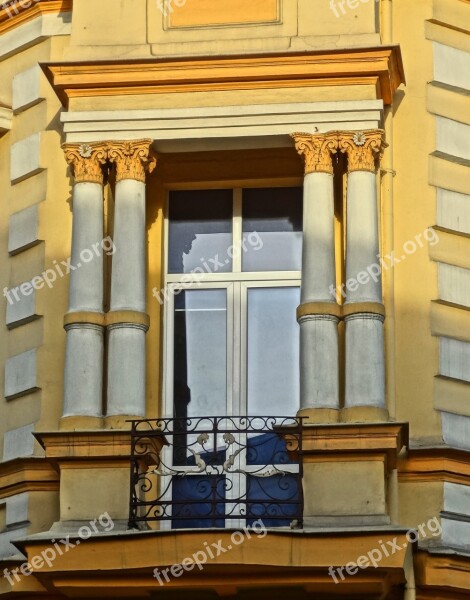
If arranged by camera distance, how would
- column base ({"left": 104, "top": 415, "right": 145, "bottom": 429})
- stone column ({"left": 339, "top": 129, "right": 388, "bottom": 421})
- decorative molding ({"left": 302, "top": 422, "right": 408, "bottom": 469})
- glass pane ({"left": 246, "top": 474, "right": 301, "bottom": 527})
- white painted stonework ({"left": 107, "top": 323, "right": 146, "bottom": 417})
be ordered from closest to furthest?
glass pane ({"left": 246, "top": 474, "right": 301, "bottom": 527}) → decorative molding ({"left": 302, "top": 422, "right": 408, "bottom": 469}) → stone column ({"left": 339, "top": 129, "right": 388, "bottom": 421}) → column base ({"left": 104, "top": 415, "right": 145, "bottom": 429}) → white painted stonework ({"left": 107, "top": 323, "right": 146, "bottom": 417})

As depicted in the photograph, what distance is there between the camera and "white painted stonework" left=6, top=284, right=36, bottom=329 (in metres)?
17.7

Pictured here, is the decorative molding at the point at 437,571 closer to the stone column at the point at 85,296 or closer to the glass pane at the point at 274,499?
the glass pane at the point at 274,499

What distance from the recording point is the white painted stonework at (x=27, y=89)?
1847 centimetres

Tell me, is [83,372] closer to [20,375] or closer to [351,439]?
[20,375]

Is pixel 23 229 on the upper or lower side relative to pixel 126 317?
upper

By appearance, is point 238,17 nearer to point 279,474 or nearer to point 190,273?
point 190,273

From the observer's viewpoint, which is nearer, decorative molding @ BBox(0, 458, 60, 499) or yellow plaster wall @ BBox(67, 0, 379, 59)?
decorative molding @ BBox(0, 458, 60, 499)

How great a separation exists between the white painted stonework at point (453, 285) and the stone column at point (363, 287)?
0.82 metres

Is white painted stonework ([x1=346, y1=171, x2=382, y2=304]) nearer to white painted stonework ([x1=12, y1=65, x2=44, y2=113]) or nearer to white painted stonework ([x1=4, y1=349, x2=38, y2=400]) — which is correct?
white painted stonework ([x1=4, y1=349, x2=38, y2=400])

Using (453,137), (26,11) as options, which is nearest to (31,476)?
(26,11)

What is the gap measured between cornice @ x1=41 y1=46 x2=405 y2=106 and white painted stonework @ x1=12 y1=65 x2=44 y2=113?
3.41 feet

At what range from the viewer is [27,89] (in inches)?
731

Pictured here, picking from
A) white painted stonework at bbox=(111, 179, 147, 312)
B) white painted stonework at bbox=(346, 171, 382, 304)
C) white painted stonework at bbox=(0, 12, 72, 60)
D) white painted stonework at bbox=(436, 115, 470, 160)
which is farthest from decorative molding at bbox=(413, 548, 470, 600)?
white painted stonework at bbox=(0, 12, 72, 60)

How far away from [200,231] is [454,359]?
2674mm
